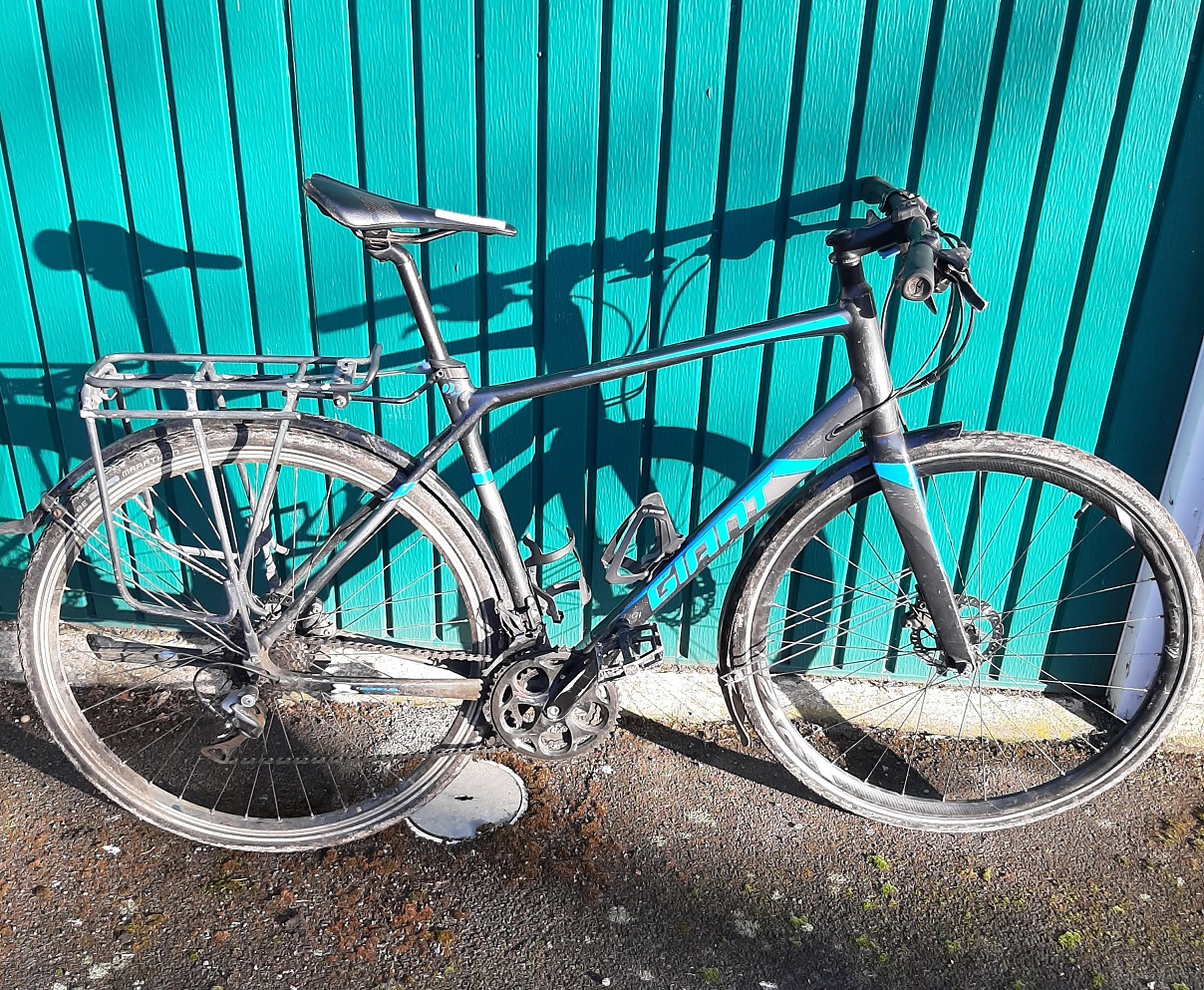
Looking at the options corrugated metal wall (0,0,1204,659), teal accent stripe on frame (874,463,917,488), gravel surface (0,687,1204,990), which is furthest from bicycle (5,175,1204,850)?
corrugated metal wall (0,0,1204,659)

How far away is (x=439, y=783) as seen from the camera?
103 inches

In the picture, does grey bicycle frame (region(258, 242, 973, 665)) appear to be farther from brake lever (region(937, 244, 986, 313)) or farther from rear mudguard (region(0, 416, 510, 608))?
brake lever (region(937, 244, 986, 313))

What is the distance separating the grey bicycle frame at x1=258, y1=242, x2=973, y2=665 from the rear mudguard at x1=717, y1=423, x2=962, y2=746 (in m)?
0.04

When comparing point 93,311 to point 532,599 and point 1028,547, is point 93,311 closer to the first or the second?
point 532,599

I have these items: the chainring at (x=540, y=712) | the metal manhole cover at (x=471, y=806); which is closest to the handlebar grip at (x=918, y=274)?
the chainring at (x=540, y=712)

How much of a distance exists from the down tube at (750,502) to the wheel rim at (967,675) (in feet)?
1.36

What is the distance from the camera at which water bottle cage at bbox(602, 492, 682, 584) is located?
2400 millimetres

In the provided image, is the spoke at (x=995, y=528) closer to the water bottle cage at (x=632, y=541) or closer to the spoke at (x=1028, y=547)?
the spoke at (x=1028, y=547)

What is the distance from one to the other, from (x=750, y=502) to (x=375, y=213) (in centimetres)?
112

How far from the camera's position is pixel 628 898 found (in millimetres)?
2523

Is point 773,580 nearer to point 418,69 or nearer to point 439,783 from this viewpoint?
point 439,783

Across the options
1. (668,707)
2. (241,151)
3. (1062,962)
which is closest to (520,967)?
(668,707)

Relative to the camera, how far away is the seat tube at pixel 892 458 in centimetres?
216

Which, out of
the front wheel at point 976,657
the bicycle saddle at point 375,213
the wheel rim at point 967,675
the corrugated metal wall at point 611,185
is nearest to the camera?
the bicycle saddle at point 375,213
